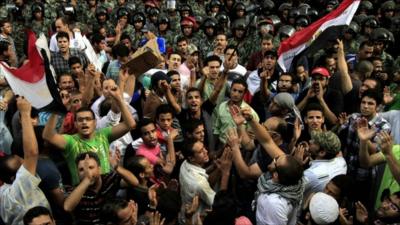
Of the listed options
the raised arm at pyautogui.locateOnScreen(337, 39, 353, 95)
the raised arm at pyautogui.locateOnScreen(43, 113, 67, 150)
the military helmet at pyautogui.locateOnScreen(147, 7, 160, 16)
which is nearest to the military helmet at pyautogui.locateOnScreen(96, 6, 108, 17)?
the military helmet at pyautogui.locateOnScreen(147, 7, 160, 16)

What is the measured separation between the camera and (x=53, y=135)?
4.71 m

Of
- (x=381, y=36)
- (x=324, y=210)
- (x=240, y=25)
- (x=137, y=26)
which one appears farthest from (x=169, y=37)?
(x=324, y=210)

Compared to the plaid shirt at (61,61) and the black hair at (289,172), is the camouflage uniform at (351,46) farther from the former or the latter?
the black hair at (289,172)

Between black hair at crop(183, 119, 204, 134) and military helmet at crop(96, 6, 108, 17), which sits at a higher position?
black hair at crop(183, 119, 204, 134)

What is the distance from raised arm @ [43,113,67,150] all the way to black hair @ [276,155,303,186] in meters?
1.73

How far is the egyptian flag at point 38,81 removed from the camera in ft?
15.4

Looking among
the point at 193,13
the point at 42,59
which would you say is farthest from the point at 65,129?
the point at 193,13

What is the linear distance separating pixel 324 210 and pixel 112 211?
4.43 ft

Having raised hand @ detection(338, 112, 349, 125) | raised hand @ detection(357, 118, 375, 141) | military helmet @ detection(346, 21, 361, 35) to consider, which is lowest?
military helmet @ detection(346, 21, 361, 35)

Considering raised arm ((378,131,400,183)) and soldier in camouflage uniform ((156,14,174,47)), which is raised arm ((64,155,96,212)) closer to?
raised arm ((378,131,400,183))

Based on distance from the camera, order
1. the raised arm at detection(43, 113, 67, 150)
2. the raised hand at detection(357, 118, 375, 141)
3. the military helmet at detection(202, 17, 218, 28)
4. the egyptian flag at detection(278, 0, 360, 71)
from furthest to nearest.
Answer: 1. the military helmet at detection(202, 17, 218, 28)
2. the egyptian flag at detection(278, 0, 360, 71)
3. the raised hand at detection(357, 118, 375, 141)
4. the raised arm at detection(43, 113, 67, 150)

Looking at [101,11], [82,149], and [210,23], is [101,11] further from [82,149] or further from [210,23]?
[82,149]

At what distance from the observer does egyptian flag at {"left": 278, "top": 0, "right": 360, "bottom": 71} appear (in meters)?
6.45

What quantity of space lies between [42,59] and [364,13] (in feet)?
26.7
